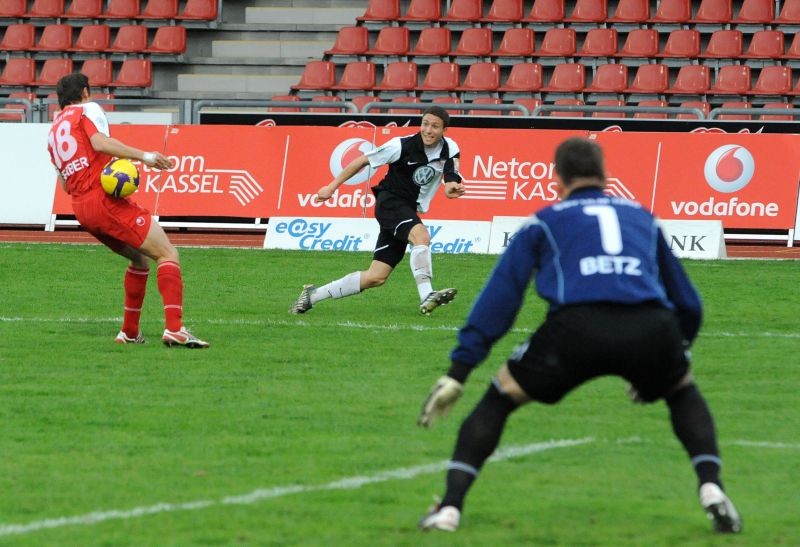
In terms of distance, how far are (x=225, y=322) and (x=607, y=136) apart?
916 cm

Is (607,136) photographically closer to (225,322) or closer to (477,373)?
(225,322)

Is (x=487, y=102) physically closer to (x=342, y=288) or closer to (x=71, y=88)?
(x=342, y=288)

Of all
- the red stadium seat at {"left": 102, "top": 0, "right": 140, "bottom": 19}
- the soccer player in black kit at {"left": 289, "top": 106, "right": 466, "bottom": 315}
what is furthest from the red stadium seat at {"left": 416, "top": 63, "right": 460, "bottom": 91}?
the soccer player in black kit at {"left": 289, "top": 106, "right": 466, "bottom": 315}

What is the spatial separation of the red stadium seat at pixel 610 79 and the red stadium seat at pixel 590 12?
1.40 metres

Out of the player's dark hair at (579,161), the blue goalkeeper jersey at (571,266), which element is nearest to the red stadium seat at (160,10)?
the player's dark hair at (579,161)

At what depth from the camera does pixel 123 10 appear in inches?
1209

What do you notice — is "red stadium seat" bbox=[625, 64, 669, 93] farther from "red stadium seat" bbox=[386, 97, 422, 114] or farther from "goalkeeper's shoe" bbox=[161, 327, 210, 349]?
"goalkeeper's shoe" bbox=[161, 327, 210, 349]

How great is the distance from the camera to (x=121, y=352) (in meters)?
11.1

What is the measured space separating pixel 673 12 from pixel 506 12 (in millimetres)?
3013

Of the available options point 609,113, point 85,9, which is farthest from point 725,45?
point 85,9

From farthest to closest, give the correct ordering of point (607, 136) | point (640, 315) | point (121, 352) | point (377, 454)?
point (607, 136)
point (121, 352)
point (377, 454)
point (640, 315)

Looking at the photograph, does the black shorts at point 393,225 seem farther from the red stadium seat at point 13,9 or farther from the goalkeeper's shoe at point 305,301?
the red stadium seat at point 13,9

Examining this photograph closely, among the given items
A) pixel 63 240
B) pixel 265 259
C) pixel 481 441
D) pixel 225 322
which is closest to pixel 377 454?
pixel 481 441

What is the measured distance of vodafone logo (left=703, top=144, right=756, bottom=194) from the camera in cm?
2030
